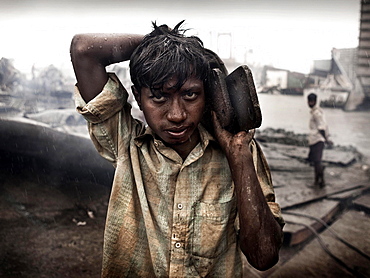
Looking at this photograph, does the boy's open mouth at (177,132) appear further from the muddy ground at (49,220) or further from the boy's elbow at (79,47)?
the muddy ground at (49,220)

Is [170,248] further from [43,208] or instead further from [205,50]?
[43,208]

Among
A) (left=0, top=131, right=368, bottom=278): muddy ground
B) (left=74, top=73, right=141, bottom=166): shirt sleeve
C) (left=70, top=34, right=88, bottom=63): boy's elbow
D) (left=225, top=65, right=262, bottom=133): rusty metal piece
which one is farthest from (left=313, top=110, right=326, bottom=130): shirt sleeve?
(left=70, top=34, right=88, bottom=63): boy's elbow

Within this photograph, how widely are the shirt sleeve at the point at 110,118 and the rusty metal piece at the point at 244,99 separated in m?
0.46

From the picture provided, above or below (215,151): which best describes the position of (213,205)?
below

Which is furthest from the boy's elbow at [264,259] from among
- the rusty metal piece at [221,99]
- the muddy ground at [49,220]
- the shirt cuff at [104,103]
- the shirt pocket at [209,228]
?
the muddy ground at [49,220]

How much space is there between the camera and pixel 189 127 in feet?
4.85

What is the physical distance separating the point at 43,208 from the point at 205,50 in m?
3.53

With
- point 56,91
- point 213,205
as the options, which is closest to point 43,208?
point 56,91

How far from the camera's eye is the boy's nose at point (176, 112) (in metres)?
1.42

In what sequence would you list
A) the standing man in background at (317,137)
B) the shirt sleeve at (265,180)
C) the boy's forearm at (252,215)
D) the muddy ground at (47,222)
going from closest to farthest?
the boy's forearm at (252,215), the shirt sleeve at (265,180), the muddy ground at (47,222), the standing man in background at (317,137)

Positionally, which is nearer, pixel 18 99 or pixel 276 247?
pixel 276 247

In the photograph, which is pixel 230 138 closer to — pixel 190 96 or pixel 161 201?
pixel 190 96

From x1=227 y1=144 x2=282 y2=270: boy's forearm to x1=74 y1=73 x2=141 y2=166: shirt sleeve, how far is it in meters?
0.49

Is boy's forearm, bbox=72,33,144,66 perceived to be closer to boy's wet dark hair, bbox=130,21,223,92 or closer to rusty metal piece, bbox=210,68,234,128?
boy's wet dark hair, bbox=130,21,223,92
